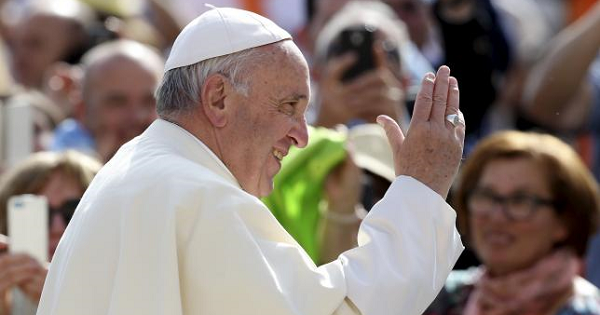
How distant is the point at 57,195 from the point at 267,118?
2016mm

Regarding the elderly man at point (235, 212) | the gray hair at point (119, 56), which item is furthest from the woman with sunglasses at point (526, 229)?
the elderly man at point (235, 212)

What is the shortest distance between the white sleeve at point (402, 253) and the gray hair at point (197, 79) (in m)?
0.51

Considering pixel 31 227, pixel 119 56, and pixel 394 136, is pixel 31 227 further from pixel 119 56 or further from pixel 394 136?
pixel 119 56

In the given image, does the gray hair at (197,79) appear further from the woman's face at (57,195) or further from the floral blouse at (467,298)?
the floral blouse at (467,298)

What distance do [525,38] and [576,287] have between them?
122 inches

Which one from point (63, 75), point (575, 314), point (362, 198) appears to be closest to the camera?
point (575, 314)

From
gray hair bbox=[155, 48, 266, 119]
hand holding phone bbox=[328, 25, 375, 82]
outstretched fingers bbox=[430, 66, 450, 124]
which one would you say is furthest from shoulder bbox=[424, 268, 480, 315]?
gray hair bbox=[155, 48, 266, 119]

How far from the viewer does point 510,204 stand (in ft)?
20.7

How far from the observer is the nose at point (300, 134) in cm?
428

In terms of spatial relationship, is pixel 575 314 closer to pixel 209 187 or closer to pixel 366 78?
pixel 366 78

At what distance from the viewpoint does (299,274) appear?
Result: 4020 mm

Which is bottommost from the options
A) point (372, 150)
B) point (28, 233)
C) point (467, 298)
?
point (467, 298)

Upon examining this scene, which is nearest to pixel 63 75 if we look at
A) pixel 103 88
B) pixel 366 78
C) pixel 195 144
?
pixel 103 88

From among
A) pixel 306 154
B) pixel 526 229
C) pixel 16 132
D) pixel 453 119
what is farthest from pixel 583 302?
pixel 16 132
